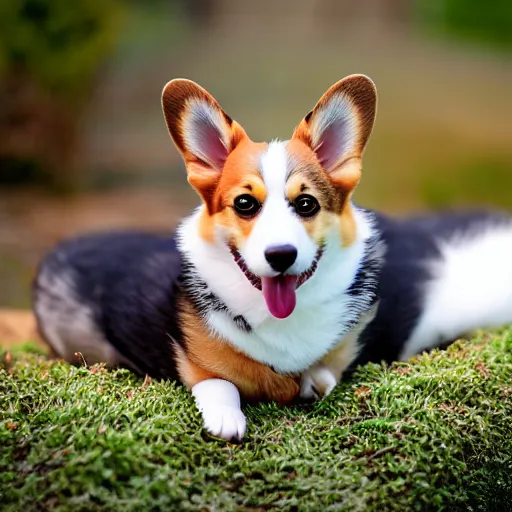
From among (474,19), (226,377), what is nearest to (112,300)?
(226,377)

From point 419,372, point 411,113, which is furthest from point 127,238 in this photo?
point 411,113

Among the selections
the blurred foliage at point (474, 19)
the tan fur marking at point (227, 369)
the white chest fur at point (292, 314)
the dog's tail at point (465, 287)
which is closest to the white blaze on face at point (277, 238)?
the white chest fur at point (292, 314)

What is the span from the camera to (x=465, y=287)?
354 centimetres

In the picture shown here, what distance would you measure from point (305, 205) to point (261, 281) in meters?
0.29

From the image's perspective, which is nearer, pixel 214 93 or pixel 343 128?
pixel 343 128

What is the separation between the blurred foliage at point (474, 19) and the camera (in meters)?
10.1

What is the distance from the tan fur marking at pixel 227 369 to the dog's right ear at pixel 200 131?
0.49 m

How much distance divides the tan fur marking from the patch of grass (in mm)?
57

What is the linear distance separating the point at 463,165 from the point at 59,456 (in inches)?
278

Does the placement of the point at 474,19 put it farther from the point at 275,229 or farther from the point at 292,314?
the point at 275,229

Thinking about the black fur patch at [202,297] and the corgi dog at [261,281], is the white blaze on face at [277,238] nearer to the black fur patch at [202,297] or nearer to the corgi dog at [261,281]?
the corgi dog at [261,281]

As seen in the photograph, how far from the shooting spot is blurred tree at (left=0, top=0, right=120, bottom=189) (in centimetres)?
667

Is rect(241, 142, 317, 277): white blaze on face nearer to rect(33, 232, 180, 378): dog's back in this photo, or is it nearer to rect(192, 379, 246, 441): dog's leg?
rect(192, 379, 246, 441): dog's leg

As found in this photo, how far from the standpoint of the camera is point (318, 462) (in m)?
2.45
